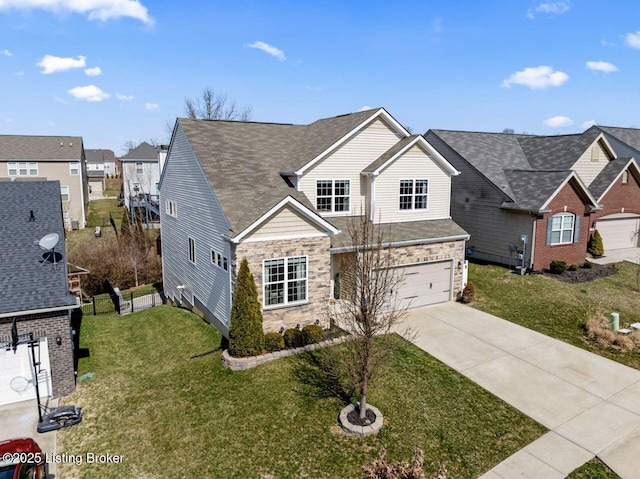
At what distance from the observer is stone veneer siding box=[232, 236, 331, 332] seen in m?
14.9

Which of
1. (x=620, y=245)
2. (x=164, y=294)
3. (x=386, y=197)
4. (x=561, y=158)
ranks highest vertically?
(x=561, y=158)

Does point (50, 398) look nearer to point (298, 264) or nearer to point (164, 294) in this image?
point (298, 264)

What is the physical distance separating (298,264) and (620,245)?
87.4ft

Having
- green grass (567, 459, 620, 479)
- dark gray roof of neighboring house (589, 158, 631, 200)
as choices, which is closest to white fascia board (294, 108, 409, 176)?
green grass (567, 459, 620, 479)

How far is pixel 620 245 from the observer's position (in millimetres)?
30797

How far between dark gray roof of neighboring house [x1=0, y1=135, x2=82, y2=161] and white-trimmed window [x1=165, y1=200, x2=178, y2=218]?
3074 centimetres

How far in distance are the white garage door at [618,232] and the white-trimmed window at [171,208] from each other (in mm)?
26968

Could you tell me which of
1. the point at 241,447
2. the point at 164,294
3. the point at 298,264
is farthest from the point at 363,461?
the point at 164,294

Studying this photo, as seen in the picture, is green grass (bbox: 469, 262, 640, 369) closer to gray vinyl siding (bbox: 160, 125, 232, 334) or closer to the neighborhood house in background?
the neighborhood house in background

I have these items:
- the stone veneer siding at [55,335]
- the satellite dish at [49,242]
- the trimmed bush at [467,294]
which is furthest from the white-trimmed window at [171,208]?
the trimmed bush at [467,294]

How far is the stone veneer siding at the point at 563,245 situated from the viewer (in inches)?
950

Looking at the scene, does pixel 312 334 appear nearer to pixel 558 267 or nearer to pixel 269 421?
pixel 269 421

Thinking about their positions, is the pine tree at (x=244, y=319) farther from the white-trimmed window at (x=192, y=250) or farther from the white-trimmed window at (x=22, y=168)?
the white-trimmed window at (x=22, y=168)

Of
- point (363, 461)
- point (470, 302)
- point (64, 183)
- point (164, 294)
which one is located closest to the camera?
point (363, 461)
